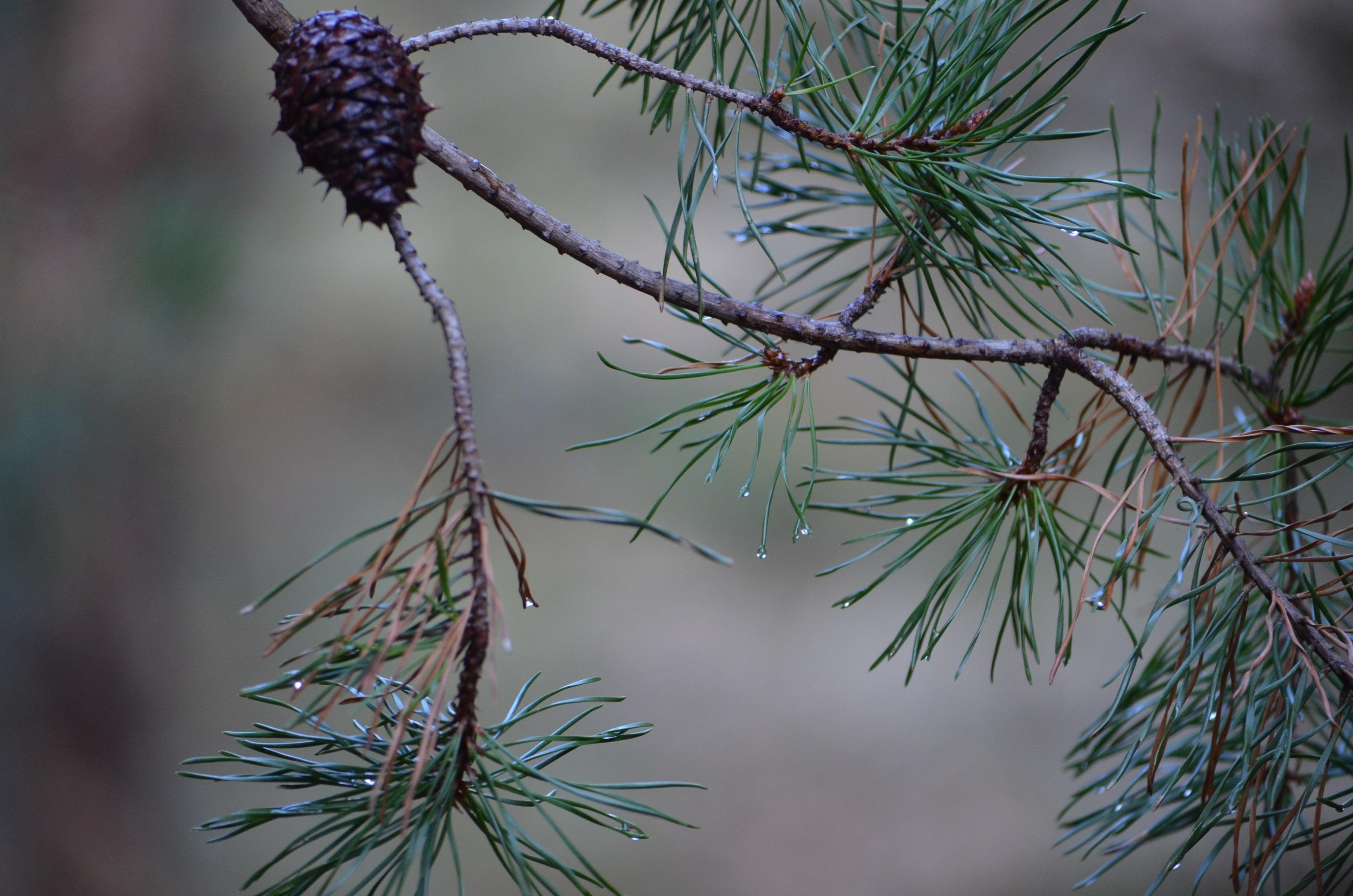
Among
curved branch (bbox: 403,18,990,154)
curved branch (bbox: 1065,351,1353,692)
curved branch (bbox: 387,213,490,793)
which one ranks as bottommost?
curved branch (bbox: 387,213,490,793)

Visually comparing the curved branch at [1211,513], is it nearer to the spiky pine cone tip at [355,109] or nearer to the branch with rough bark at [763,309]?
the branch with rough bark at [763,309]

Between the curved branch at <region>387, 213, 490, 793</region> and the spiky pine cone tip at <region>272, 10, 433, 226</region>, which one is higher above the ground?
the spiky pine cone tip at <region>272, 10, 433, 226</region>

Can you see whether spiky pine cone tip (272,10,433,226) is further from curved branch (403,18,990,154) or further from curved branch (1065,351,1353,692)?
curved branch (1065,351,1353,692)

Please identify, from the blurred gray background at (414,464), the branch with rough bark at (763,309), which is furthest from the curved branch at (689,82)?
the blurred gray background at (414,464)

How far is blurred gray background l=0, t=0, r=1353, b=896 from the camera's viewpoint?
82 cm

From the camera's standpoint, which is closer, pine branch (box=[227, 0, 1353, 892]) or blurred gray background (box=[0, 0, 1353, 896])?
pine branch (box=[227, 0, 1353, 892])

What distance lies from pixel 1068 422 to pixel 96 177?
3.74 feet

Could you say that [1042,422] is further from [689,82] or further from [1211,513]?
[689,82]

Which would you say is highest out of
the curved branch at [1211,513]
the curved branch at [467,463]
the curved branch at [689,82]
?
the curved branch at [689,82]

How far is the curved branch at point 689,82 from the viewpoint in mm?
218

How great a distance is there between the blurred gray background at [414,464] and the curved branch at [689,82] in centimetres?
70

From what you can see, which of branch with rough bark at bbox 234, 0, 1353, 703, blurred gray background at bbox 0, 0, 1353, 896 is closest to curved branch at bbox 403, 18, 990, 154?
branch with rough bark at bbox 234, 0, 1353, 703

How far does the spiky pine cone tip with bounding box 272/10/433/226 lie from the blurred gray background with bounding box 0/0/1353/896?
2.42 ft

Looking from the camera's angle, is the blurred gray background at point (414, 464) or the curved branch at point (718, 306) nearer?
the curved branch at point (718, 306)
